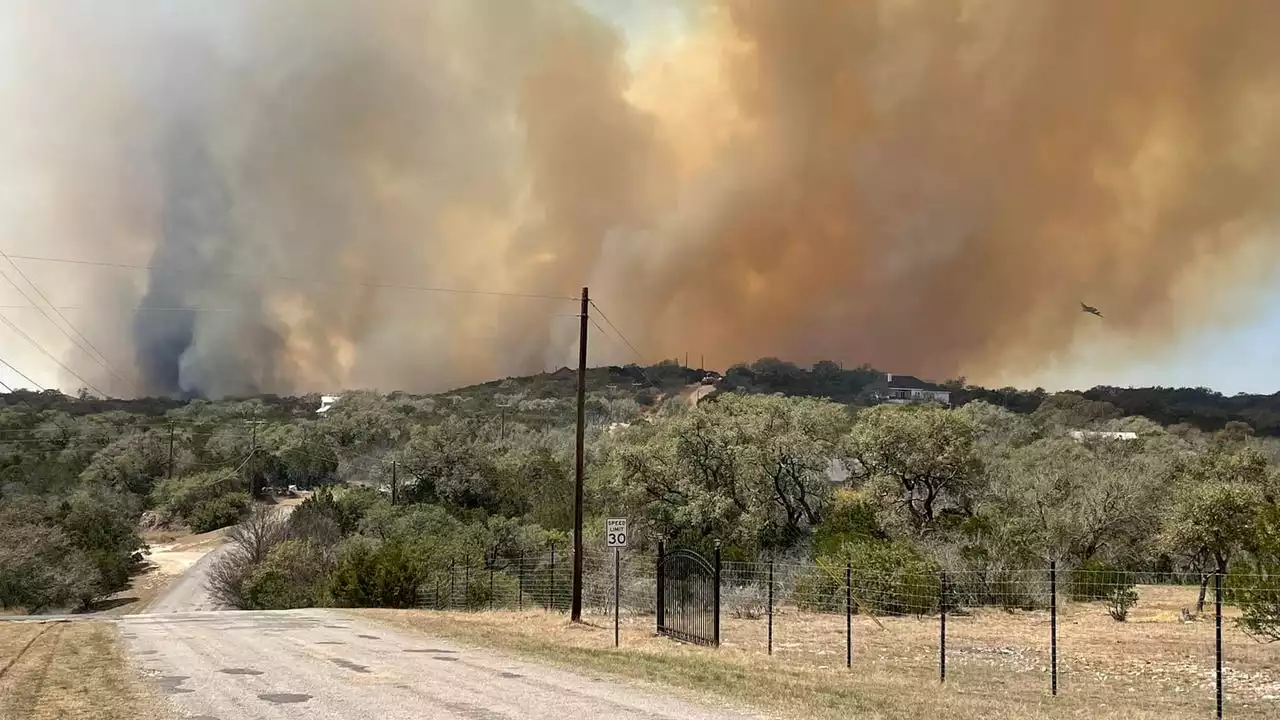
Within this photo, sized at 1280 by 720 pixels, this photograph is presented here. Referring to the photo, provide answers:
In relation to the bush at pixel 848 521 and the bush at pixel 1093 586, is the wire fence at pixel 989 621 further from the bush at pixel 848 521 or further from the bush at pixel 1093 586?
the bush at pixel 848 521

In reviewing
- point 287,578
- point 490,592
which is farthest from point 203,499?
point 490,592

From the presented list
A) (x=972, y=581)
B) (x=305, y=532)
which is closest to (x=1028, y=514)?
(x=972, y=581)

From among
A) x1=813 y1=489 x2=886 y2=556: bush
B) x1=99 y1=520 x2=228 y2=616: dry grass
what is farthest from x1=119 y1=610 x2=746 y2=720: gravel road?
x1=99 y1=520 x2=228 y2=616: dry grass

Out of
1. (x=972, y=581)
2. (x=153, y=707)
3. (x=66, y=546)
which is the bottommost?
(x=66, y=546)

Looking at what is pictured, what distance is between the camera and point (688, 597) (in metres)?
20.1

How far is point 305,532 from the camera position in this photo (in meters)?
58.4

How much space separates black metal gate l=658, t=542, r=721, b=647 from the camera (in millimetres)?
18906

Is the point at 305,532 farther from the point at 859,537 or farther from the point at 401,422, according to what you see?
the point at 401,422

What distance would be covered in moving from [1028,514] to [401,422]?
112m

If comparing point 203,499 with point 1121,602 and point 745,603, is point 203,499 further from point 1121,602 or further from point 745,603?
point 1121,602

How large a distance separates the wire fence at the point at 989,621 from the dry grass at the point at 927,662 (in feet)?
0.25

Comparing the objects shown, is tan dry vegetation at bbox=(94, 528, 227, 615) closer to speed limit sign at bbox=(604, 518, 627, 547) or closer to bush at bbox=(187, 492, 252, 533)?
bush at bbox=(187, 492, 252, 533)

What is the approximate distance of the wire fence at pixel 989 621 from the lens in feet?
48.3

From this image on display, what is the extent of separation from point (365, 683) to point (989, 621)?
18.9 metres
